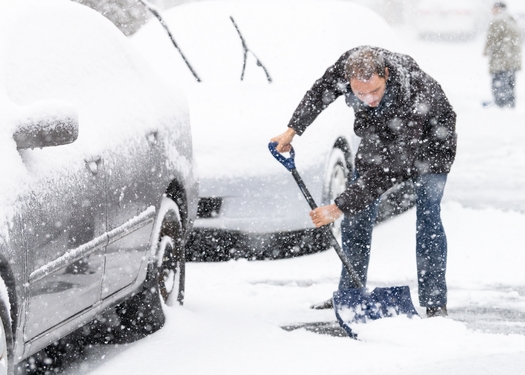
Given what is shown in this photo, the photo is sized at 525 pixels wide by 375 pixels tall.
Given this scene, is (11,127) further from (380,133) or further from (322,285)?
(322,285)

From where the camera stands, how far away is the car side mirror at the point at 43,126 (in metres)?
3.48

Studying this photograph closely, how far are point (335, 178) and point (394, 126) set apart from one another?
6.43 feet

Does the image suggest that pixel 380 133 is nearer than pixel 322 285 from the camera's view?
Yes

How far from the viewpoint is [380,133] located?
529 cm

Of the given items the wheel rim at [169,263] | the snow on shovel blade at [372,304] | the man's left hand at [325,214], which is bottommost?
the snow on shovel blade at [372,304]

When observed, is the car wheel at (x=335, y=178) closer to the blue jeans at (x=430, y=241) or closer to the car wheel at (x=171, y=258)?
the blue jeans at (x=430, y=241)

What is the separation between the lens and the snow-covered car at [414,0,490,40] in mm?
32781

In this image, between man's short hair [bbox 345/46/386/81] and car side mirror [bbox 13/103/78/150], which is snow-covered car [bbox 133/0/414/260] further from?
car side mirror [bbox 13/103/78/150]

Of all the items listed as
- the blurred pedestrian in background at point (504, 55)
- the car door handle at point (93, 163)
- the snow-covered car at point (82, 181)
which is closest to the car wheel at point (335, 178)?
the snow-covered car at point (82, 181)

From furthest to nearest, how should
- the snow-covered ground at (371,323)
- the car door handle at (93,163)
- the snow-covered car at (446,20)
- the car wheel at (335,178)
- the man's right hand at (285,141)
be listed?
the snow-covered car at (446,20), the car wheel at (335,178), the man's right hand at (285,141), the snow-covered ground at (371,323), the car door handle at (93,163)

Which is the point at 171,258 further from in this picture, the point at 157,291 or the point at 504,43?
the point at 504,43

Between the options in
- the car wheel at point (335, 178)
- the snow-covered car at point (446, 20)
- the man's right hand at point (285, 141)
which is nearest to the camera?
the man's right hand at point (285, 141)

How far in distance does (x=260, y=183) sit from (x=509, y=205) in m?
2.95

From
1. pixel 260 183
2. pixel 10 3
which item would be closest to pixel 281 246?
pixel 260 183
